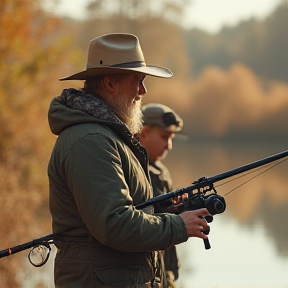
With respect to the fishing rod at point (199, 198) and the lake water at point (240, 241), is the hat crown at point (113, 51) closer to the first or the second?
the fishing rod at point (199, 198)

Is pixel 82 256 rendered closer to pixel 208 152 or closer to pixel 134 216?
pixel 134 216

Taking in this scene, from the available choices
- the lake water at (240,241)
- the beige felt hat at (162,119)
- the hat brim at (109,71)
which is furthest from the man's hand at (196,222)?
the lake water at (240,241)

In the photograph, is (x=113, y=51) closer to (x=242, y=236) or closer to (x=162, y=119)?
(x=162, y=119)

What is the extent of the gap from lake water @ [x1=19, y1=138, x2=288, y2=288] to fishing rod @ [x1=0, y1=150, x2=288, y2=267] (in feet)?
18.0

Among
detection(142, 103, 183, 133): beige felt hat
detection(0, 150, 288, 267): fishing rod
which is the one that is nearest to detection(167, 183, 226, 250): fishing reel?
detection(0, 150, 288, 267): fishing rod

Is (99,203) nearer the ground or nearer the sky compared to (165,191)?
nearer the ground

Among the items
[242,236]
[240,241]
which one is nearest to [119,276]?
[240,241]

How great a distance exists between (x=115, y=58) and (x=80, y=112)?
0.30 meters

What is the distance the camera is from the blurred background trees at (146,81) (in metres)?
13.0

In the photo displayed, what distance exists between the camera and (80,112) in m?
2.86

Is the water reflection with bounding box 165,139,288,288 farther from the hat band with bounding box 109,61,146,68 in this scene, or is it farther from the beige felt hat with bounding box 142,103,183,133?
the hat band with bounding box 109,61,146,68

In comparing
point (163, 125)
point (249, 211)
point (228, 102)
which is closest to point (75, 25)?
point (228, 102)

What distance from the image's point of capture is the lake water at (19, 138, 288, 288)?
1020 cm

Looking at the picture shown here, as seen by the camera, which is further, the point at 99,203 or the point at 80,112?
the point at 80,112
